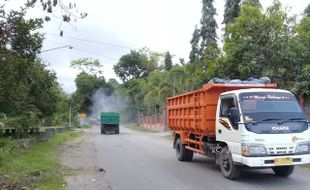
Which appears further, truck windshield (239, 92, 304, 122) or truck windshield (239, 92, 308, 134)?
truck windshield (239, 92, 304, 122)

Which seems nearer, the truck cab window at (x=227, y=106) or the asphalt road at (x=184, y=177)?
the asphalt road at (x=184, y=177)

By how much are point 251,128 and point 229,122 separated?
0.99 meters

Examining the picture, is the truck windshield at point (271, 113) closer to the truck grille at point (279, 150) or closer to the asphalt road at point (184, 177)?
the truck grille at point (279, 150)

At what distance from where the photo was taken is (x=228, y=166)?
1281cm

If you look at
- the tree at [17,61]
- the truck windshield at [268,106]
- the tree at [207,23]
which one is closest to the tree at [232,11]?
the tree at [207,23]

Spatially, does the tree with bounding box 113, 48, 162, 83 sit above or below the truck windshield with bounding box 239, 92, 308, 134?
above

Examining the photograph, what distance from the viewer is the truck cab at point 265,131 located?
11.7m

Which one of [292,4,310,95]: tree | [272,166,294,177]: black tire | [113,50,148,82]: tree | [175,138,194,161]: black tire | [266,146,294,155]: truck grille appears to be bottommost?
[272,166,294,177]: black tire

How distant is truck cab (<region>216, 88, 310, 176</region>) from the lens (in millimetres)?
11703

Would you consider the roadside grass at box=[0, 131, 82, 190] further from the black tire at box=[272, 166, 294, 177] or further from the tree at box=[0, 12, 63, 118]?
the black tire at box=[272, 166, 294, 177]

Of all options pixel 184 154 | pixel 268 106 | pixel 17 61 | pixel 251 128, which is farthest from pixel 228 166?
pixel 17 61

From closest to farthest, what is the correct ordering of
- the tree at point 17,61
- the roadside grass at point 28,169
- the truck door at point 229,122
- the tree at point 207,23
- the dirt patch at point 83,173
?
the roadside grass at point 28,169, the dirt patch at point 83,173, the truck door at point 229,122, the tree at point 17,61, the tree at point 207,23

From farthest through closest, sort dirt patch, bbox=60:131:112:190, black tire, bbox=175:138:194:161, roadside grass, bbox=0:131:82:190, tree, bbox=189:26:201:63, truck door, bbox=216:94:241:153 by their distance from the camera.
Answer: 1. tree, bbox=189:26:201:63
2. black tire, bbox=175:138:194:161
3. truck door, bbox=216:94:241:153
4. dirt patch, bbox=60:131:112:190
5. roadside grass, bbox=0:131:82:190

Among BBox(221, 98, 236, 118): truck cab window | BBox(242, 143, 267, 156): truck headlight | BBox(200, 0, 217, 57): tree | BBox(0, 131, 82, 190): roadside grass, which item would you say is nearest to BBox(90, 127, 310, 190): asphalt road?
BBox(242, 143, 267, 156): truck headlight
